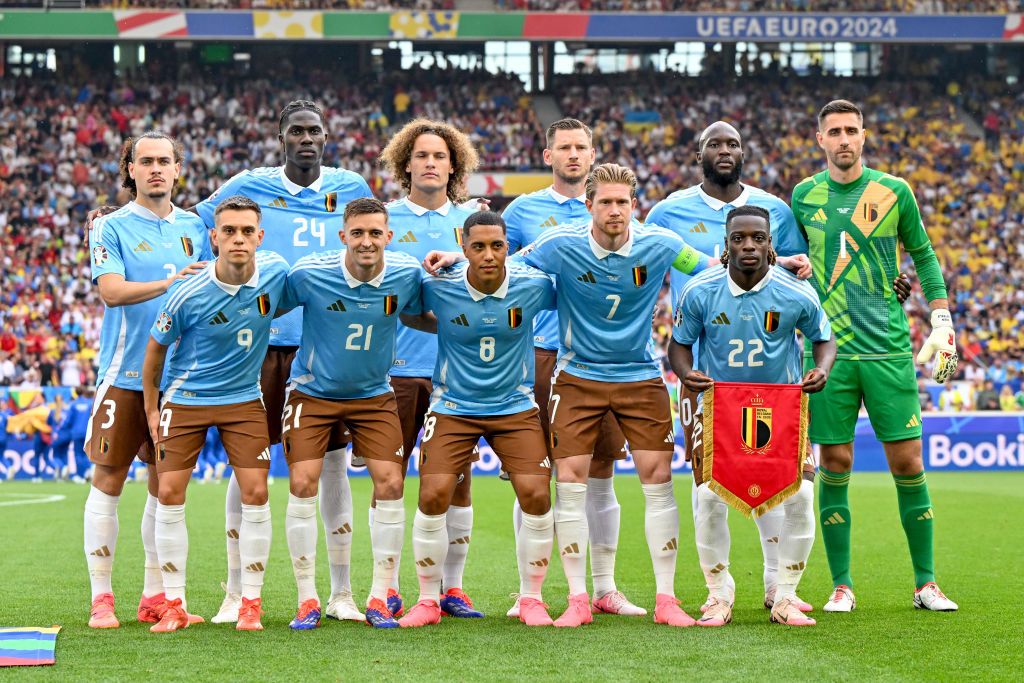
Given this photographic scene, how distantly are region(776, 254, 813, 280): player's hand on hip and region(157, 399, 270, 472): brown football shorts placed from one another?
9.44 feet

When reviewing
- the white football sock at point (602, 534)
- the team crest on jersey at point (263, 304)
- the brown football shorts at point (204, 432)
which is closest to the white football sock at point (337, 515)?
the brown football shorts at point (204, 432)

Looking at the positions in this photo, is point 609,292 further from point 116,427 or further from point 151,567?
point 151,567

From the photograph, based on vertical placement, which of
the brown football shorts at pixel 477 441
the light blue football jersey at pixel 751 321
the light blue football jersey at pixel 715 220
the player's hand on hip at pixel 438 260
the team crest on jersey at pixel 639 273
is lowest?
the brown football shorts at pixel 477 441

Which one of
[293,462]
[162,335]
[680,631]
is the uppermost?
[162,335]

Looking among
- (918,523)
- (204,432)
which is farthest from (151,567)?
(918,523)

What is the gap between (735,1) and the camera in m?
33.2

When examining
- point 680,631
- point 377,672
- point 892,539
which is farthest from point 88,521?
point 892,539

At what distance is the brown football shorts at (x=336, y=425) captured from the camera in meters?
6.51

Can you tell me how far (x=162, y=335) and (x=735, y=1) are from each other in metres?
29.3

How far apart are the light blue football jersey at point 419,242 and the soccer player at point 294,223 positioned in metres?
0.36

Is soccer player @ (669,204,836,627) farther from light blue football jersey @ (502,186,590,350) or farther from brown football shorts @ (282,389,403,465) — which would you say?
brown football shorts @ (282,389,403,465)

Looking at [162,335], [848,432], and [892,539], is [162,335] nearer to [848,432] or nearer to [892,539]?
[848,432]

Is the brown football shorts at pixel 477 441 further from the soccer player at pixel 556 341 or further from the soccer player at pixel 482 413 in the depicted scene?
the soccer player at pixel 556 341

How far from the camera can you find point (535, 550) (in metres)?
6.54
